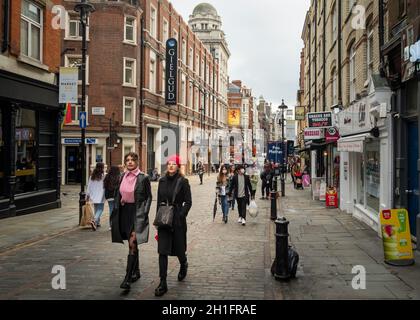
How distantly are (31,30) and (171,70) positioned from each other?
2351 centimetres

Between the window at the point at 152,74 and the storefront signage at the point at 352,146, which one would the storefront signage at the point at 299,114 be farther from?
the storefront signage at the point at 352,146

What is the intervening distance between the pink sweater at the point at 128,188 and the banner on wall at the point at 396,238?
4.45 m

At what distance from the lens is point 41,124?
52.1ft

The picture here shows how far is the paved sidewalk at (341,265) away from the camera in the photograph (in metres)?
6.12

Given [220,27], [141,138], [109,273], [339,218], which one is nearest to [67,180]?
[141,138]

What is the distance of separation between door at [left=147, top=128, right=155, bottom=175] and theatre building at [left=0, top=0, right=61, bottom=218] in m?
20.5

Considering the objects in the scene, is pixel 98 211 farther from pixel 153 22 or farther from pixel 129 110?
pixel 153 22

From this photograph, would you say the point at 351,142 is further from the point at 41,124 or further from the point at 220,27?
the point at 220,27

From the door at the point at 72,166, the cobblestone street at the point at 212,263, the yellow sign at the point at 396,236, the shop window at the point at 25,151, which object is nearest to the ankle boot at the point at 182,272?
the cobblestone street at the point at 212,263

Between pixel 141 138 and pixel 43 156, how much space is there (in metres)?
18.1

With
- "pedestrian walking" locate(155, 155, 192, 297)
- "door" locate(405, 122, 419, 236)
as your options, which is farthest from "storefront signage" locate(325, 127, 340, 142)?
"pedestrian walking" locate(155, 155, 192, 297)

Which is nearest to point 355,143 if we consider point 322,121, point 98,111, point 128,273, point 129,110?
point 322,121

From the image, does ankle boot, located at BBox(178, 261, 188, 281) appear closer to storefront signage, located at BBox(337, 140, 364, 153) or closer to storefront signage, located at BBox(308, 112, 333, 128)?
storefront signage, located at BBox(337, 140, 364, 153)
